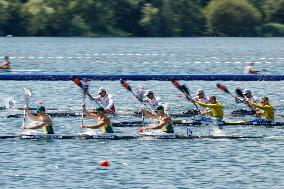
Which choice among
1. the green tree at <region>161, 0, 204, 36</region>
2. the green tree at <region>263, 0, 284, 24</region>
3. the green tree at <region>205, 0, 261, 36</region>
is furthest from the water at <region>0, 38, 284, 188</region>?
the green tree at <region>263, 0, 284, 24</region>

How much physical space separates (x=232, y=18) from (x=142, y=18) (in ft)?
51.0

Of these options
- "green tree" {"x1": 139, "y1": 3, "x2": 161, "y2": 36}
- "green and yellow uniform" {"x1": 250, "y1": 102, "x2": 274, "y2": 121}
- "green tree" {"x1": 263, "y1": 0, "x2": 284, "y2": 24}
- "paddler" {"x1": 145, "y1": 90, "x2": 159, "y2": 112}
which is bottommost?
"green and yellow uniform" {"x1": 250, "y1": 102, "x2": 274, "y2": 121}

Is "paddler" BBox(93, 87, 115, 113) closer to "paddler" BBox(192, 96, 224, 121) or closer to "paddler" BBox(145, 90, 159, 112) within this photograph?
"paddler" BBox(145, 90, 159, 112)

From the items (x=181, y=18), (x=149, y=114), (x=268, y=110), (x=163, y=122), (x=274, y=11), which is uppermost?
(x=274, y=11)

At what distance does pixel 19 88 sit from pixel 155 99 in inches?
1167

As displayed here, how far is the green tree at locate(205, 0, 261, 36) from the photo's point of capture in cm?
16625

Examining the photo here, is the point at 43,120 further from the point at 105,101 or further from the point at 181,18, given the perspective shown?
the point at 181,18

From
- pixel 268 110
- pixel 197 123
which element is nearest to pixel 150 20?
pixel 268 110

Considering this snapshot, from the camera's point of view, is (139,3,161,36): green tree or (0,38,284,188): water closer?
(0,38,284,188): water

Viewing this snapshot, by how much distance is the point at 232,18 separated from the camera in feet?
549

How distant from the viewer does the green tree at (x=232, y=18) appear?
16625 cm

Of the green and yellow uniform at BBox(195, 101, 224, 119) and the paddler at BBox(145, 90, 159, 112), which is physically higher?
the paddler at BBox(145, 90, 159, 112)

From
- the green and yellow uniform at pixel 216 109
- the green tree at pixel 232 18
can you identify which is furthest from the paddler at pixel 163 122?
the green tree at pixel 232 18

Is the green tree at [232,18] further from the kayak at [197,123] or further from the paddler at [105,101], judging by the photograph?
the kayak at [197,123]
